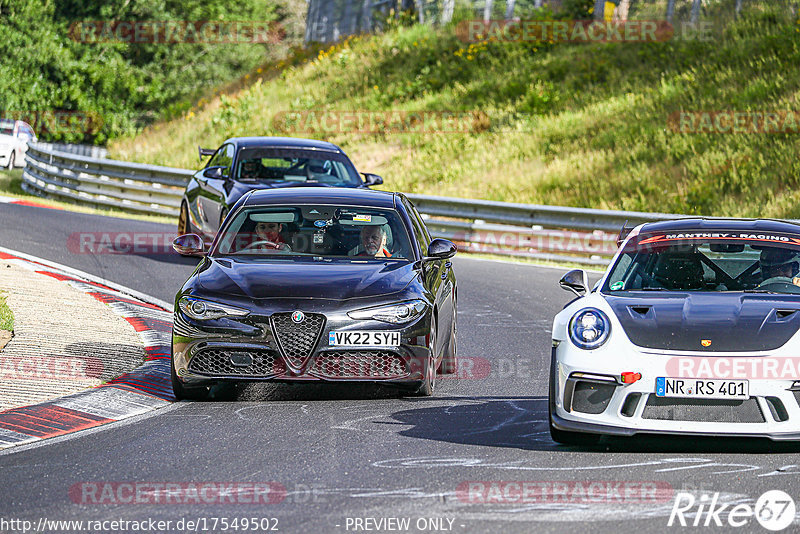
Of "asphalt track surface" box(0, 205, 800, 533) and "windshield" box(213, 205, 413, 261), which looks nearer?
"asphalt track surface" box(0, 205, 800, 533)

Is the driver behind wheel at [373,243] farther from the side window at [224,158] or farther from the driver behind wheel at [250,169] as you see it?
the side window at [224,158]

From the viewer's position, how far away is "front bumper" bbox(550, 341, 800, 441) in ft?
21.4

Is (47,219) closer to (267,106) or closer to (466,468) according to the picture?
(466,468)

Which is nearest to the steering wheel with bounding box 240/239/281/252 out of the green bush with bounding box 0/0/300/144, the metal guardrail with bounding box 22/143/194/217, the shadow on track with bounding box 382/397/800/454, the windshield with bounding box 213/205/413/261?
Answer: the windshield with bounding box 213/205/413/261

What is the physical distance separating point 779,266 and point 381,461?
295 cm

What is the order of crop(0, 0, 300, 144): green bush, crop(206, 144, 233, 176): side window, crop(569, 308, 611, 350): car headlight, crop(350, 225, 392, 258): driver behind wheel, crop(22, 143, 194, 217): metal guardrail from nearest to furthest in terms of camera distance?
crop(569, 308, 611, 350): car headlight → crop(350, 225, 392, 258): driver behind wheel → crop(206, 144, 233, 176): side window → crop(22, 143, 194, 217): metal guardrail → crop(0, 0, 300, 144): green bush

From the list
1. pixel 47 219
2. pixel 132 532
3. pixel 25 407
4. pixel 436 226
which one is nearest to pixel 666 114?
pixel 436 226

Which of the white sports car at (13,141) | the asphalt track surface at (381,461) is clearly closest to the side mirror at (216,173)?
the asphalt track surface at (381,461)

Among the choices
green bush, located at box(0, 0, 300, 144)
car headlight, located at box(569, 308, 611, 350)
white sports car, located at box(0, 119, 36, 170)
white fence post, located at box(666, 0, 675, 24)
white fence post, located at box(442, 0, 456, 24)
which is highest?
white fence post, located at box(442, 0, 456, 24)

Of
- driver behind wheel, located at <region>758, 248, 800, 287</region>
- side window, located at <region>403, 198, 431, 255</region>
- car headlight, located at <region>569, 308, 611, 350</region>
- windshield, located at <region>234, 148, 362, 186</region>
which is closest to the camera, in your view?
car headlight, located at <region>569, 308, 611, 350</region>

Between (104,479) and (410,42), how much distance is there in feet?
119

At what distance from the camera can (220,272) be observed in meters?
8.83

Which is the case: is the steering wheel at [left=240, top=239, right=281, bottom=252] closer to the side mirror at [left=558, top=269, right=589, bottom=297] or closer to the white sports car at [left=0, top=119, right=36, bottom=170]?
the side mirror at [left=558, top=269, right=589, bottom=297]

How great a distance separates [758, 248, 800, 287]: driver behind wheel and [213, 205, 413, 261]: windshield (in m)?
2.63
